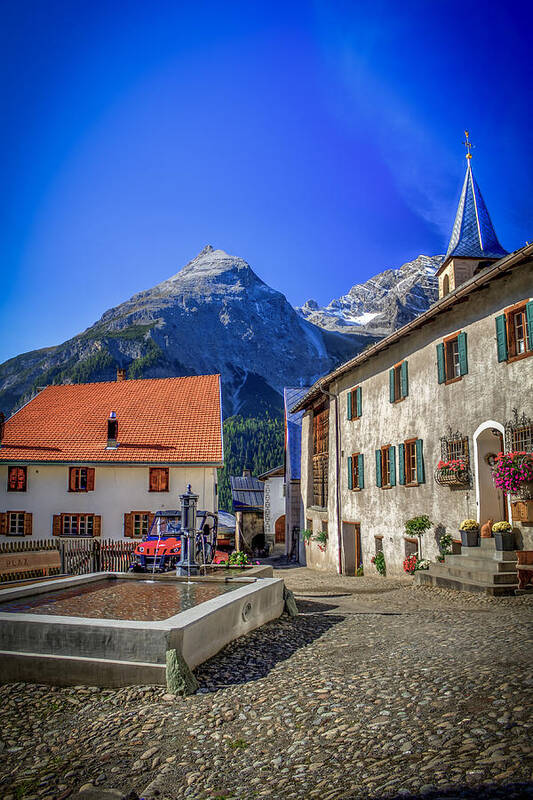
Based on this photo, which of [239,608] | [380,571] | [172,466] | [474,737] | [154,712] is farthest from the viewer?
[172,466]

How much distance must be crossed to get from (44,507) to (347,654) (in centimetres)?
2162

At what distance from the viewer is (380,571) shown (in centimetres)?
2077

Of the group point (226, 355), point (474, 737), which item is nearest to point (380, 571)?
point (474, 737)

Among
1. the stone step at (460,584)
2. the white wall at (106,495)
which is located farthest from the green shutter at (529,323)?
the white wall at (106,495)

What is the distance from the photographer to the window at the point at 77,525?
2639 centimetres

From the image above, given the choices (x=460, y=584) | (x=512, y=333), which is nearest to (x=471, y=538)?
(x=460, y=584)

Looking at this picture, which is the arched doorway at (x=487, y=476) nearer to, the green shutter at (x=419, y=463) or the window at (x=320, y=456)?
the green shutter at (x=419, y=463)

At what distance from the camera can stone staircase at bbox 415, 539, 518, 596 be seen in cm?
1237

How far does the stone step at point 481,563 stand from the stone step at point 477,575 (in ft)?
0.27

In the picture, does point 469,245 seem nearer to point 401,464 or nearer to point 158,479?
point 401,464

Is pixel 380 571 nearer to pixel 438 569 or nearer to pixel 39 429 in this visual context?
pixel 438 569

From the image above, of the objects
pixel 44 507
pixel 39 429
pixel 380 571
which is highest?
pixel 39 429

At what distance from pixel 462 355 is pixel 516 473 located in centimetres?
415

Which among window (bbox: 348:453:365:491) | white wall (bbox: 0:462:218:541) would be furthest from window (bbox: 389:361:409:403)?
white wall (bbox: 0:462:218:541)
